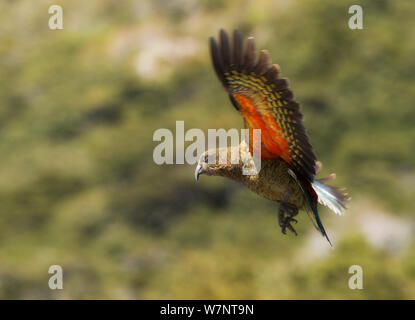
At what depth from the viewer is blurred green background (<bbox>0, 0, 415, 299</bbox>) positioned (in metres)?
32.4

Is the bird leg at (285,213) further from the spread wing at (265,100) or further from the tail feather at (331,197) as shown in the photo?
the tail feather at (331,197)

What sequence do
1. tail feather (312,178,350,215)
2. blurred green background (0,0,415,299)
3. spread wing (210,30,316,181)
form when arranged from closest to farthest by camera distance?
1. spread wing (210,30,316,181)
2. tail feather (312,178,350,215)
3. blurred green background (0,0,415,299)

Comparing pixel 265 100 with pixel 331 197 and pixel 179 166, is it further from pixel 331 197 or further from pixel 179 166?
pixel 179 166

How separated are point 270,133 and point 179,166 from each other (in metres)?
32.0

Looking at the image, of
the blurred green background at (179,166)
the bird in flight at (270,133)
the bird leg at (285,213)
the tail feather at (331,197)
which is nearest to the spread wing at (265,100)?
the bird in flight at (270,133)

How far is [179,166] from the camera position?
1522 inches

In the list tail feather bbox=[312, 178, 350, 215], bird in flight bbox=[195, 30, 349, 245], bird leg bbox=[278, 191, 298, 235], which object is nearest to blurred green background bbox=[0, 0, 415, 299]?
tail feather bbox=[312, 178, 350, 215]

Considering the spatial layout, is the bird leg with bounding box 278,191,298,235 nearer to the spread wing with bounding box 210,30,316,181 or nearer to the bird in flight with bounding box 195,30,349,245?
the bird in flight with bounding box 195,30,349,245

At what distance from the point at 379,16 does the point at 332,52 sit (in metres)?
4.09

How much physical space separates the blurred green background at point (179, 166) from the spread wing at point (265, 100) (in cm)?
1996

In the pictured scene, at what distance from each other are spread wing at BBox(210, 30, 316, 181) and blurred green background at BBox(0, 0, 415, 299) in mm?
19959

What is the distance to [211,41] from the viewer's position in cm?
579
